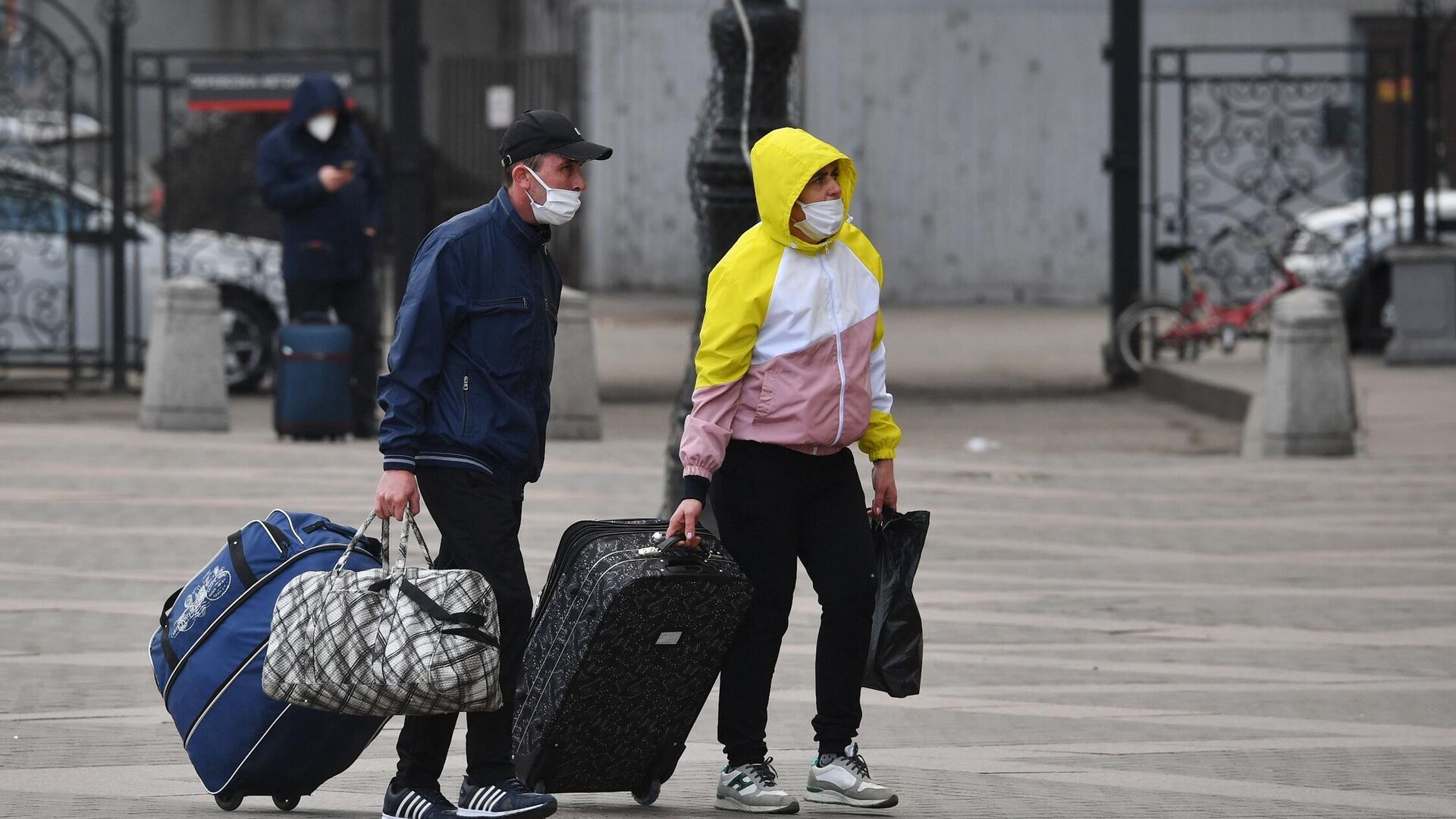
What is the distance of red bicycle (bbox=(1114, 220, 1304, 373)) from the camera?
17828mm

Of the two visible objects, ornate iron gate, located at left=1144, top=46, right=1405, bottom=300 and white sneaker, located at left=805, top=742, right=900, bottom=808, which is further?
ornate iron gate, located at left=1144, top=46, right=1405, bottom=300

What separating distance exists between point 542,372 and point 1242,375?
12119mm

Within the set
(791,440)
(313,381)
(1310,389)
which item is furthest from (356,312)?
(791,440)

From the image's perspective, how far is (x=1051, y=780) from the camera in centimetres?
581

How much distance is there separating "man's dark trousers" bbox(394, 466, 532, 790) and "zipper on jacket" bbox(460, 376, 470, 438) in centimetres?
9

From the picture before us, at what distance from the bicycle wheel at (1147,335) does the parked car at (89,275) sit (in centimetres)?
669

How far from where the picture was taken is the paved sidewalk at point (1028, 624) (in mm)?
5730

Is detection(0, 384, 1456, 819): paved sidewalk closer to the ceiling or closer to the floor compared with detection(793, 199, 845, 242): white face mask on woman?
closer to the floor

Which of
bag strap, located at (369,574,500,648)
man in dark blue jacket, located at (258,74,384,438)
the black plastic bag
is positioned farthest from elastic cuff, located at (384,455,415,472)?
man in dark blue jacket, located at (258,74,384,438)

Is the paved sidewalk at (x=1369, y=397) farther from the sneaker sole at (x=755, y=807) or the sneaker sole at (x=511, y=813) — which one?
the sneaker sole at (x=511, y=813)

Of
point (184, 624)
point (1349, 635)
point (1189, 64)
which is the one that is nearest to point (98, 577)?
point (184, 624)

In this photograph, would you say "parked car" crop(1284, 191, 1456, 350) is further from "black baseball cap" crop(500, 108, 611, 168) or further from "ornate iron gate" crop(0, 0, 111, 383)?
"black baseball cap" crop(500, 108, 611, 168)

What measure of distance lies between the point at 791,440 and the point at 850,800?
91cm

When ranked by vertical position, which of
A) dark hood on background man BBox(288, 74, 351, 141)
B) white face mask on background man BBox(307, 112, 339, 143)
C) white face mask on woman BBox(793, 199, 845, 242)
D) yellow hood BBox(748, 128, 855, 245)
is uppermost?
dark hood on background man BBox(288, 74, 351, 141)
